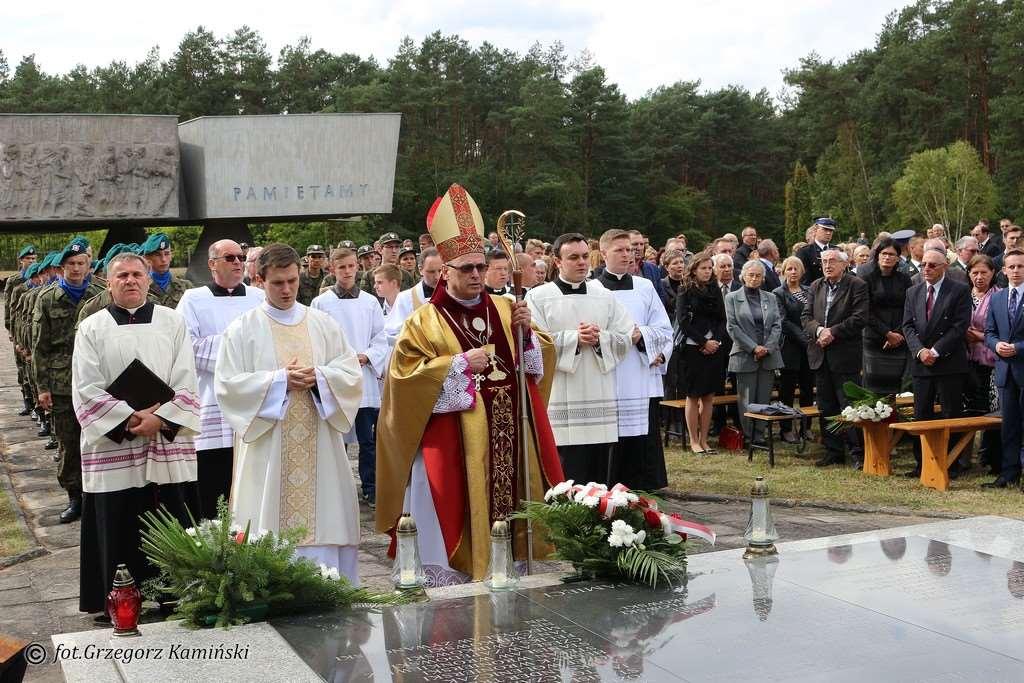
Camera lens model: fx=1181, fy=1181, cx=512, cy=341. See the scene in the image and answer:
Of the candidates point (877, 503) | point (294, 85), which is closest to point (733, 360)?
point (877, 503)

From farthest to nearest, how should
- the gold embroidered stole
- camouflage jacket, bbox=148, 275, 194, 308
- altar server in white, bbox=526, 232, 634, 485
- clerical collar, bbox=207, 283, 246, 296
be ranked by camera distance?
camouflage jacket, bbox=148, 275, 194, 308
altar server in white, bbox=526, 232, 634, 485
clerical collar, bbox=207, 283, 246, 296
the gold embroidered stole

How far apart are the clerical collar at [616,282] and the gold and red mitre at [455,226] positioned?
3168 millimetres

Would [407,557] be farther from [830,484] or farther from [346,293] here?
[830,484]

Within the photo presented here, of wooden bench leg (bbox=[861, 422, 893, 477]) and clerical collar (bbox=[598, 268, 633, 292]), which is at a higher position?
clerical collar (bbox=[598, 268, 633, 292])

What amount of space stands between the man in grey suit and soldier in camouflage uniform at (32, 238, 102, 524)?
6.11 metres

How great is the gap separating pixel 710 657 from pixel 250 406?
117 inches

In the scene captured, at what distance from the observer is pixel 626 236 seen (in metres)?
9.39

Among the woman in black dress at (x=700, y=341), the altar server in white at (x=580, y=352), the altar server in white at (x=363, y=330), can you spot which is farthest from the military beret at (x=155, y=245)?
the woman in black dress at (x=700, y=341)

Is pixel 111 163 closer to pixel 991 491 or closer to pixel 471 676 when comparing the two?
pixel 991 491

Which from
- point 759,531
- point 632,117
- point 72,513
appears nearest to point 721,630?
point 759,531

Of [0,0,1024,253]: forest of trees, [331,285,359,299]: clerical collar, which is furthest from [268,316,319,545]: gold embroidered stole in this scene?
[0,0,1024,253]: forest of trees

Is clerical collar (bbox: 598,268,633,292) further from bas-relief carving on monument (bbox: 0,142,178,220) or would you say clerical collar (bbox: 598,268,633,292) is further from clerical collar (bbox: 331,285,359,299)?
bas-relief carving on monument (bbox: 0,142,178,220)

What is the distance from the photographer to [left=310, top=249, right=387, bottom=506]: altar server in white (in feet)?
32.0

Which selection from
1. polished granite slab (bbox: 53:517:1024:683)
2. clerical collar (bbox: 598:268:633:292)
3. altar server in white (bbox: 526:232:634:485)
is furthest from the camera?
clerical collar (bbox: 598:268:633:292)
